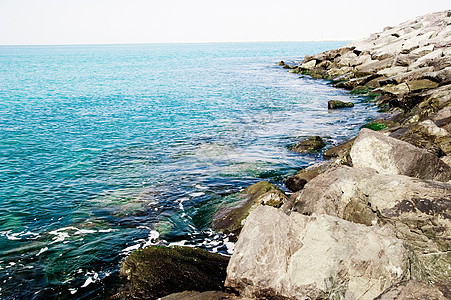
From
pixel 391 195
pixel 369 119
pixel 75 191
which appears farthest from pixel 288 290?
pixel 369 119

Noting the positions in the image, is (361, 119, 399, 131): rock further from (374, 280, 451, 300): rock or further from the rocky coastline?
(374, 280, 451, 300): rock

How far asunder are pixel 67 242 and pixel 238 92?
3800cm

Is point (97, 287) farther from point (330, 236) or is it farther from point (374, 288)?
point (374, 288)

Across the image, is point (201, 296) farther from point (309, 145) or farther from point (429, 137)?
point (309, 145)

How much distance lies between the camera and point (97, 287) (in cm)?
941

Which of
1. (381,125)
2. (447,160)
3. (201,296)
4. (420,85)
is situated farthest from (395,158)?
(420,85)

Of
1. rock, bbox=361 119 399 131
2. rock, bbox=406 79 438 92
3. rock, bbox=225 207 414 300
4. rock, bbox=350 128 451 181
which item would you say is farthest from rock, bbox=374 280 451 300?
rock, bbox=406 79 438 92

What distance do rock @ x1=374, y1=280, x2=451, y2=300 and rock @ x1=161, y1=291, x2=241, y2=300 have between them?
10.2 ft

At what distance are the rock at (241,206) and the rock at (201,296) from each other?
13.7ft

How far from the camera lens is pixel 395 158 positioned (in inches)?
454

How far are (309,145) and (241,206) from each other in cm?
980

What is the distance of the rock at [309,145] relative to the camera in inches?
833

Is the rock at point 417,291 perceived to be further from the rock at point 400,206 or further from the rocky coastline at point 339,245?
the rock at point 400,206

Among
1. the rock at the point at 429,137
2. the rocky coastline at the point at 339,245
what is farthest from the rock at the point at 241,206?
the rock at the point at 429,137
